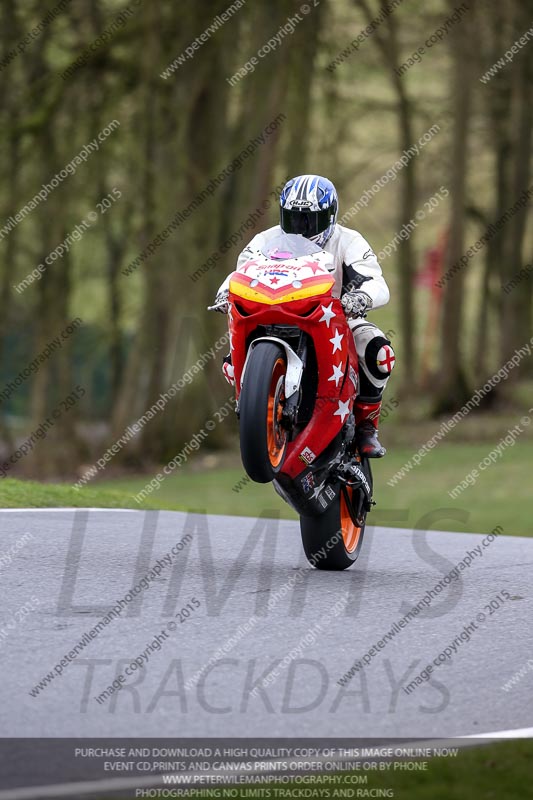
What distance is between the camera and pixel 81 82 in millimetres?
27047

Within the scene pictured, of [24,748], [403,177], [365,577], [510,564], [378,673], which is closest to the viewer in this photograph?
[24,748]

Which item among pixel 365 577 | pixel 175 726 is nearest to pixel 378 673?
pixel 175 726

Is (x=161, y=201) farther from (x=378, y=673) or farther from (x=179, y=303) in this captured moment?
(x=378, y=673)

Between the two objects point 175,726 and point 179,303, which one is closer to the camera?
point 175,726

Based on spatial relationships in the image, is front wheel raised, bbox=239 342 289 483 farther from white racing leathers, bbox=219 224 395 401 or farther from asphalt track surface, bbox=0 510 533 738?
white racing leathers, bbox=219 224 395 401

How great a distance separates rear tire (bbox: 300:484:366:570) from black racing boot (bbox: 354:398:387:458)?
0.26 metres

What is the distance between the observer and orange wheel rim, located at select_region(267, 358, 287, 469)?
A: 7336 mm

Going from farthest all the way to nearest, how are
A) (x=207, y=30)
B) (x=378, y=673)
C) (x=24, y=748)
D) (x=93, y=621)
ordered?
1. (x=207, y=30)
2. (x=93, y=621)
3. (x=378, y=673)
4. (x=24, y=748)

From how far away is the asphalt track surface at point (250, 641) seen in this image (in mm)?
5262

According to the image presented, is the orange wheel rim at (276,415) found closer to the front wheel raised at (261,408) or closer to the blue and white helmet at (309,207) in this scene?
the front wheel raised at (261,408)

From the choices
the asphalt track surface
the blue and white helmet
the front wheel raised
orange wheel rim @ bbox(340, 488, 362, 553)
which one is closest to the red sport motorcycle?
the front wheel raised

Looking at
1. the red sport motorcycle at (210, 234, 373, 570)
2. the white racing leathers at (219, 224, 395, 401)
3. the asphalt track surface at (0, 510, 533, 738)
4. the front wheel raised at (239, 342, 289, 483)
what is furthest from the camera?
the white racing leathers at (219, 224, 395, 401)

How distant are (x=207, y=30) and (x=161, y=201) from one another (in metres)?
3.35

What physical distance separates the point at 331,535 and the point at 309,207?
1.93 meters
